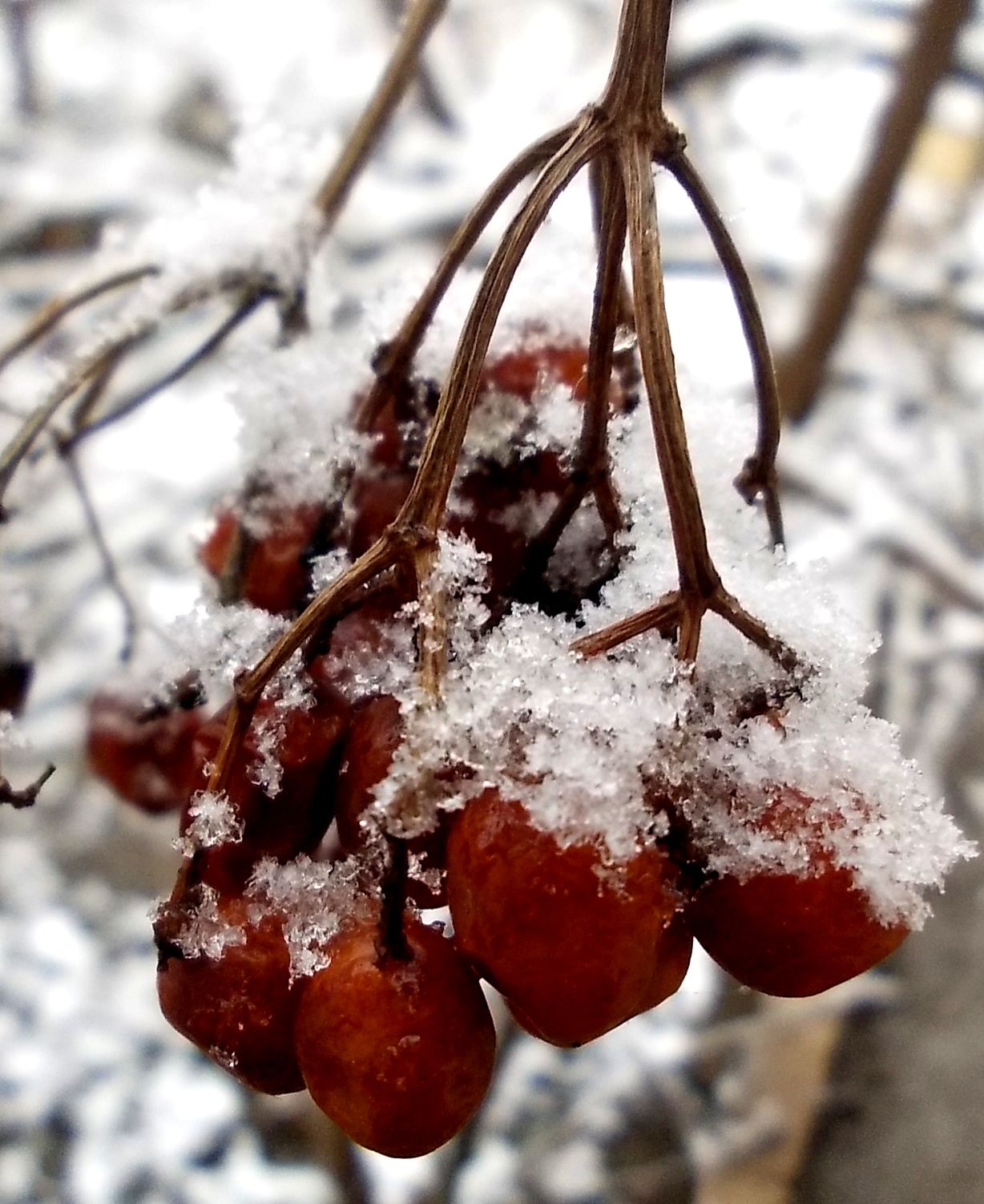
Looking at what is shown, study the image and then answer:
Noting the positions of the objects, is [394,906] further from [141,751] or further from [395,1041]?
[141,751]

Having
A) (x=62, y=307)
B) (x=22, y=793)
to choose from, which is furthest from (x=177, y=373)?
(x=22, y=793)

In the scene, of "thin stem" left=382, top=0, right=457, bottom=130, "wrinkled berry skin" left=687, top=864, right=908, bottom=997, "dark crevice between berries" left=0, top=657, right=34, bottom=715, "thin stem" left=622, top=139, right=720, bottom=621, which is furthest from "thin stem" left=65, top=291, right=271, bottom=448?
"thin stem" left=382, top=0, right=457, bottom=130

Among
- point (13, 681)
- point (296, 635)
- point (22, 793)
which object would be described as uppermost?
point (296, 635)

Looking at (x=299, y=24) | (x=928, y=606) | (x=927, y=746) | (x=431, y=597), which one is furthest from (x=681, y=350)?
(x=299, y=24)

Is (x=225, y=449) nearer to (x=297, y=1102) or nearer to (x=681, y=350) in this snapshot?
(x=297, y=1102)

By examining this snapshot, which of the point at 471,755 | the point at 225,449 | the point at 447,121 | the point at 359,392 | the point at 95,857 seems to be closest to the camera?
the point at 471,755

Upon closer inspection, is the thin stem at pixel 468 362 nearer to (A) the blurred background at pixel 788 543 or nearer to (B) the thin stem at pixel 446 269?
(B) the thin stem at pixel 446 269

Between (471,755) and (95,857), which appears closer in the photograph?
(471,755)
